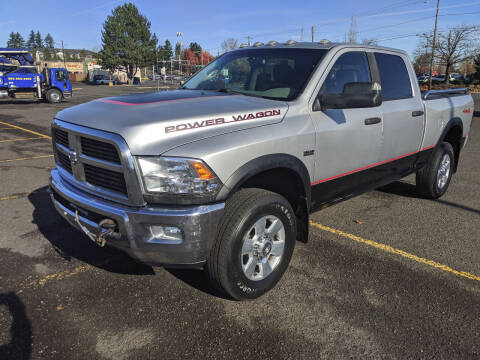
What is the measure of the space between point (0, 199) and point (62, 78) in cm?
2205

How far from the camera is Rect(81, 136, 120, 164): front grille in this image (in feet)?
8.36

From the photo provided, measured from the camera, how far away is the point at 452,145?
5895mm

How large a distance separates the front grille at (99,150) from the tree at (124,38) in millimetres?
72955

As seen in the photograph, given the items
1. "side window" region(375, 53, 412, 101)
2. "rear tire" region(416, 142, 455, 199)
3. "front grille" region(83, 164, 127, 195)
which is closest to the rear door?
"side window" region(375, 53, 412, 101)

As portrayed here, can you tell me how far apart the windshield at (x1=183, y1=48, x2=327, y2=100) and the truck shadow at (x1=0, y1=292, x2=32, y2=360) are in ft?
8.19

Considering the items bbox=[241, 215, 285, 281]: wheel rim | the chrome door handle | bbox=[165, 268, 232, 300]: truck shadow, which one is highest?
the chrome door handle

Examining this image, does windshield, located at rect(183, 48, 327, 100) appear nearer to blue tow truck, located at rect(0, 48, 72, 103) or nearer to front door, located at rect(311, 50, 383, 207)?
front door, located at rect(311, 50, 383, 207)

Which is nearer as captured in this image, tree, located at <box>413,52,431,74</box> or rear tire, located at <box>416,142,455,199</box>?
rear tire, located at <box>416,142,455,199</box>

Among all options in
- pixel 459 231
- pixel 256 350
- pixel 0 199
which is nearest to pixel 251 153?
pixel 256 350

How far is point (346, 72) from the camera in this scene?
369 cm

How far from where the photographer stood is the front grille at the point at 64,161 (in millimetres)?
3091

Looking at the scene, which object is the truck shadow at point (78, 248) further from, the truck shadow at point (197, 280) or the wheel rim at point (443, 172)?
the wheel rim at point (443, 172)

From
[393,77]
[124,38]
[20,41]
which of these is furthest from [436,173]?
[20,41]

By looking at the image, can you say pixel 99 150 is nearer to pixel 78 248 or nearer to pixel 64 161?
pixel 64 161
